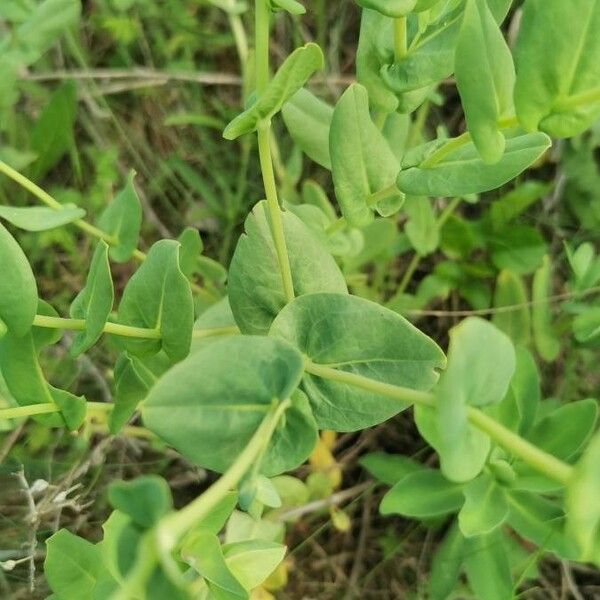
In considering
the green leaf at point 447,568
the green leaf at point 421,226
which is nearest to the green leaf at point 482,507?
the green leaf at point 447,568

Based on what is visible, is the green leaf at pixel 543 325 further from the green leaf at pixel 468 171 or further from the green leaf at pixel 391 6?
the green leaf at pixel 391 6

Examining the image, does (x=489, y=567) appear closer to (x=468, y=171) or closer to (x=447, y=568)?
(x=447, y=568)

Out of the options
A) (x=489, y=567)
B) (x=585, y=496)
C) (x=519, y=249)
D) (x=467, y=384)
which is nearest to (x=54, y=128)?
(x=519, y=249)

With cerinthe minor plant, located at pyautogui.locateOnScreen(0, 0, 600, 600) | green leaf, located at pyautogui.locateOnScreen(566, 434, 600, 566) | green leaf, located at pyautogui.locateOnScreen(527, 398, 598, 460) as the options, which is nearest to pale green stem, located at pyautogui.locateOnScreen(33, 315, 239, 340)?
cerinthe minor plant, located at pyautogui.locateOnScreen(0, 0, 600, 600)

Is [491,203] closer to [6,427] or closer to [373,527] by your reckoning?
[373,527]

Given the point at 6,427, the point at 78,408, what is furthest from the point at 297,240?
the point at 6,427

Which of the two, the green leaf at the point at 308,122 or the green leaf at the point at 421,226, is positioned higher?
the green leaf at the point at 308,122
